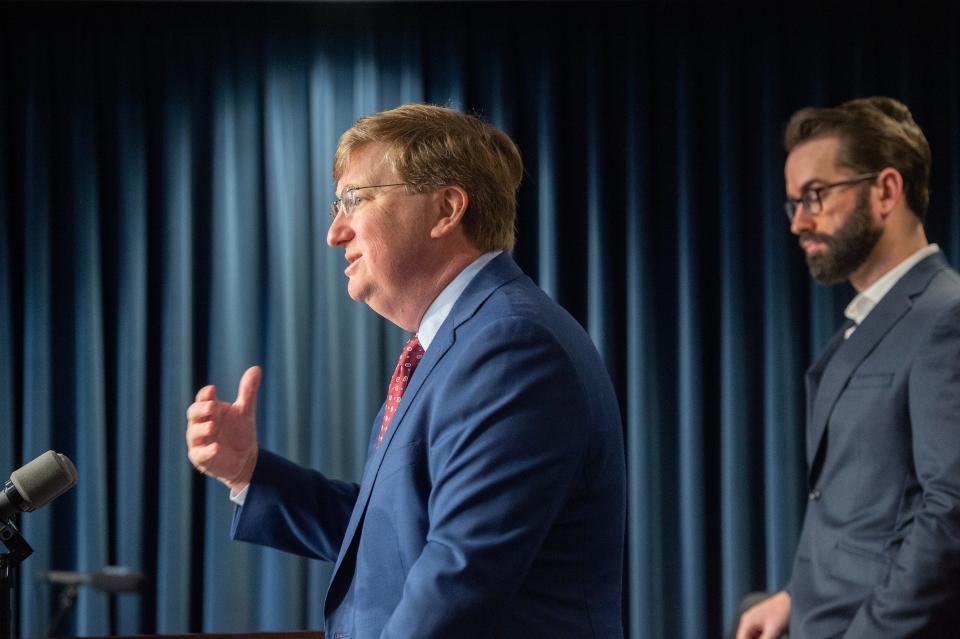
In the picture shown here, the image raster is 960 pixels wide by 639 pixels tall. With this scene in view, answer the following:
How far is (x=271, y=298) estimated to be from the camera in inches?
146

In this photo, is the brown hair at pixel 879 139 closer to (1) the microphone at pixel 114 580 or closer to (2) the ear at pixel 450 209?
(2) the ear at pixel 450 209

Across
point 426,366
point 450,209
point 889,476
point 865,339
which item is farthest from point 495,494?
point 865,339

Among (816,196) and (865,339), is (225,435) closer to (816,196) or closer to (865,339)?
(865,339)

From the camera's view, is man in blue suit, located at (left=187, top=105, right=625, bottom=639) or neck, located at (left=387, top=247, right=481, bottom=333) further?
neck, located at (left=387, top=247, right=481, bottom=333)

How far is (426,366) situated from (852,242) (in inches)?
41.0

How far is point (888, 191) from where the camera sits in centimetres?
197

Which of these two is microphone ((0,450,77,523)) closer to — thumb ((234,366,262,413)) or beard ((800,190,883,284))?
thumb ((234,366,262,413))

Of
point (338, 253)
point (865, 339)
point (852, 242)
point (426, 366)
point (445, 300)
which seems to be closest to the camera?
point (426, 366)

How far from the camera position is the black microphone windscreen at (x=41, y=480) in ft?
4.59

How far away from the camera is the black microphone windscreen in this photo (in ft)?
4.59

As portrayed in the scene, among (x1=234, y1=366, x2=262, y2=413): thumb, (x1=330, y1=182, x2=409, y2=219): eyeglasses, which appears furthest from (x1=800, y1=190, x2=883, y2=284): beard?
(x1=234, y1=366, x2=262, y2=413): thumb

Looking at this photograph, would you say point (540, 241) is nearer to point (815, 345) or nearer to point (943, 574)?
point (815, 345)

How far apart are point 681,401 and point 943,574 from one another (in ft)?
7.10

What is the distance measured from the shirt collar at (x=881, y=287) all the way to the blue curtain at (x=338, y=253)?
5.79 feet
